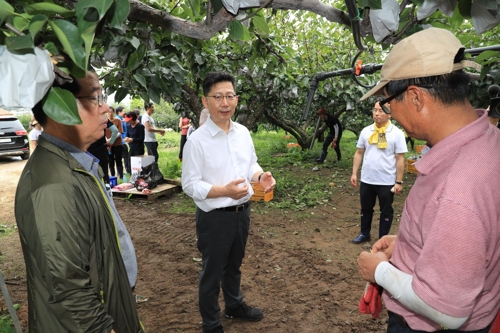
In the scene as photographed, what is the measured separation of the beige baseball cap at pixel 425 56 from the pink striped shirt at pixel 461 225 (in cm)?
24

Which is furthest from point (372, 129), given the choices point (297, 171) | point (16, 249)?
point (297, 171)

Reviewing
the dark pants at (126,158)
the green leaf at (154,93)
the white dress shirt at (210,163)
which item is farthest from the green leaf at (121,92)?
the dark pants at (126,158)

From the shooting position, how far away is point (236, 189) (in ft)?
8.42

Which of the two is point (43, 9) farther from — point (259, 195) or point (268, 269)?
point (259, 195)

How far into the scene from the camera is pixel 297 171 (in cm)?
1116

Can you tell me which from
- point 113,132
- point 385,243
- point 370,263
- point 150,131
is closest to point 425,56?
point 370,263

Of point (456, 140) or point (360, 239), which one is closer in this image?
point (456, 140)

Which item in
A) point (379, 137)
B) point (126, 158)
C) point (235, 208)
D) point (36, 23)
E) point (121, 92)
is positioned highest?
point (36, 23)

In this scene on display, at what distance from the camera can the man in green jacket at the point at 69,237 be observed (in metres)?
1.32

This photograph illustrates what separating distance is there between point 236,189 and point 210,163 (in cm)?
35

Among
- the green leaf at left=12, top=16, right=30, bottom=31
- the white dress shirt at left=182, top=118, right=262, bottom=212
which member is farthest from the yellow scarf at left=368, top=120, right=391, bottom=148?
the green leaf at left=12, top=16, right=30, bottom=31

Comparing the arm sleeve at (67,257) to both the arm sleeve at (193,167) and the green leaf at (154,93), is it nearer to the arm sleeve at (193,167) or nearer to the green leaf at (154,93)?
the green leaf at (154,93)

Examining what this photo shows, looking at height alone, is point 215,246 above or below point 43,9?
below

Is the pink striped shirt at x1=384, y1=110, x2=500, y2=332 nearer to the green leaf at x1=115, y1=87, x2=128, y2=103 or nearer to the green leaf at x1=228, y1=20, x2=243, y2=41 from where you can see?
the green leaf at x1=228, y1=20, x2=243, y2=41
